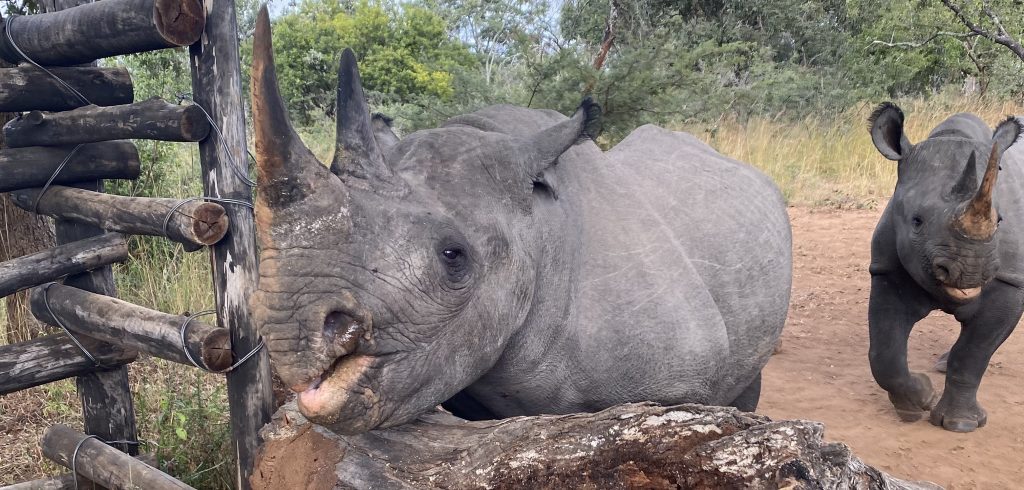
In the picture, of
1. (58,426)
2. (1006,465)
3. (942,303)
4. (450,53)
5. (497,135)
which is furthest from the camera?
(450,53)

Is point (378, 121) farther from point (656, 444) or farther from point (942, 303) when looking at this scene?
point (942, 303)

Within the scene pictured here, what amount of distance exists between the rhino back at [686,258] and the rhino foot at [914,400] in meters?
1.98

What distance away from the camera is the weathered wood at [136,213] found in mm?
2877

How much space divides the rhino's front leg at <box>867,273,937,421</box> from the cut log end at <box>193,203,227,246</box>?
3.96 metres

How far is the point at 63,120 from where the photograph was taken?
3.57 m

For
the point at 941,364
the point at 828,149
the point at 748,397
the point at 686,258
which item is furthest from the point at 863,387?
the point at 828,149

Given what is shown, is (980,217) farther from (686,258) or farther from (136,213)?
(136,213)

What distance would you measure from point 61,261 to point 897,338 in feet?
14.6

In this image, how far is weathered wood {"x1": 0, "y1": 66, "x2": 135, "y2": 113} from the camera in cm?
341

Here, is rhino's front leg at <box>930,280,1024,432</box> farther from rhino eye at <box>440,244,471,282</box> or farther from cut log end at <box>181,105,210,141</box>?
cut log end at <box>181,105,210,141</box>

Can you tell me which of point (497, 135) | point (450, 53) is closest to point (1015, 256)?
point (497, 135)

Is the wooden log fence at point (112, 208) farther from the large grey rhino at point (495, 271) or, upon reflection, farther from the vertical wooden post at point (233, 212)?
the large grey rhino at point (495, 271)

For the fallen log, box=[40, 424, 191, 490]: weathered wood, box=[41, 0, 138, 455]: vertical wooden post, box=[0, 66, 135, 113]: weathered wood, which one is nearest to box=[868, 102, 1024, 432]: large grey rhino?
the fallen log

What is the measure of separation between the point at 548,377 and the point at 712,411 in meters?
0.52
